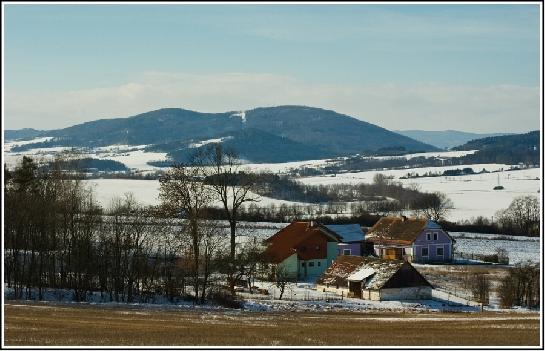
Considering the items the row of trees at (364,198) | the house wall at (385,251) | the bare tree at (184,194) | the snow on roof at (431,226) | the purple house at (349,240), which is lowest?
the house wall at (385,251)

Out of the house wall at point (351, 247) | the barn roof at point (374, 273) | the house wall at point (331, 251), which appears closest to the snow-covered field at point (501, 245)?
the house wall at point (351, 247)

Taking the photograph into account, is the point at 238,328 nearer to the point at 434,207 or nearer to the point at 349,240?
the point at 349,240

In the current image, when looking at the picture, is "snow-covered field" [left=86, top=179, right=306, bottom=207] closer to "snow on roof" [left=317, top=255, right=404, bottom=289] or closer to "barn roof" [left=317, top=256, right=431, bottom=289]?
"snow on roof" [left=317, top=255, right=404, bottom=289]

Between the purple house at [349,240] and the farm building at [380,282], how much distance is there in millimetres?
14481

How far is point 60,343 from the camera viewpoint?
2158 centimetres

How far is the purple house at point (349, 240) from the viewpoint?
65.3 metres

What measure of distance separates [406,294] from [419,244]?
2324 centimetres

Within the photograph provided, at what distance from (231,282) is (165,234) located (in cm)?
553

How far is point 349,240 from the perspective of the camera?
66.0 m

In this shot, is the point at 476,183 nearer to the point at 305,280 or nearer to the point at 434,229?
the point at 434,229

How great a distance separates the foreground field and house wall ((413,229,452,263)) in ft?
110

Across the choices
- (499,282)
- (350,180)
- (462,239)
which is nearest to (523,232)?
(462,239)

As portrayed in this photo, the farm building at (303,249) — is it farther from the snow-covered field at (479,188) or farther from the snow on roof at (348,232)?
the snow-covered field at (479,188)

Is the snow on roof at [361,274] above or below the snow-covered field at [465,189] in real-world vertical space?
below
